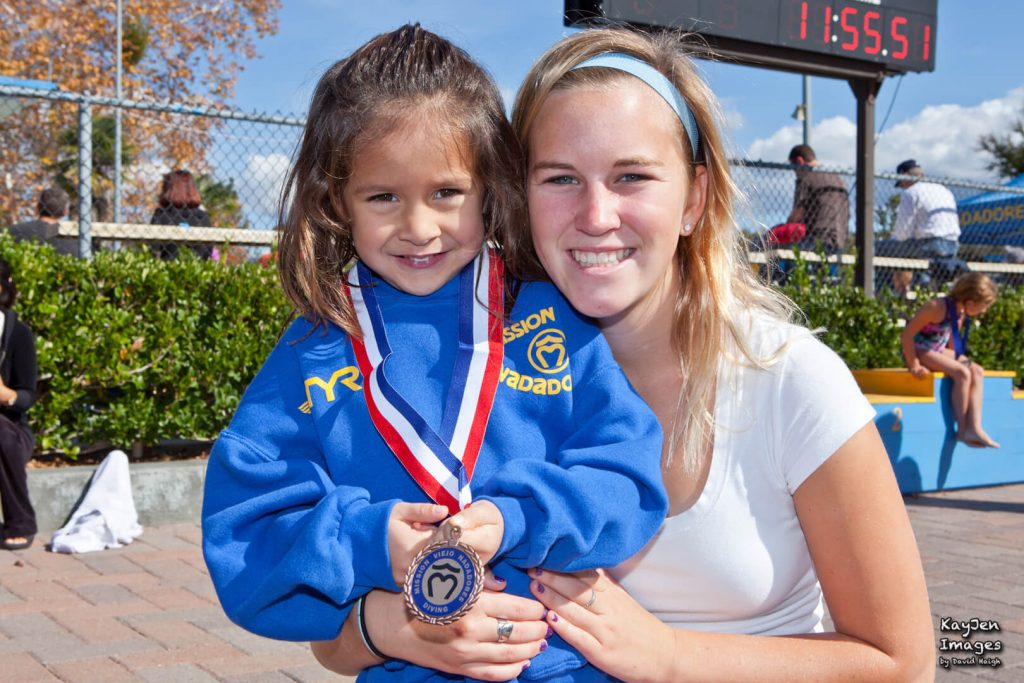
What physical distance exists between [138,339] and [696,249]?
515 cm

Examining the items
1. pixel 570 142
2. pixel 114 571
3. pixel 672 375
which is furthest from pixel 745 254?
pixel 114 571

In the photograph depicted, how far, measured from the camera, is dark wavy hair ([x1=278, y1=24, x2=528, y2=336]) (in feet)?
6.13

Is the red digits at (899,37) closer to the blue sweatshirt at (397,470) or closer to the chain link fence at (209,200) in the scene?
the chain link fence at (209,200)

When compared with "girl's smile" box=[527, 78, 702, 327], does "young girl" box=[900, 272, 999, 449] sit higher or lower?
lower

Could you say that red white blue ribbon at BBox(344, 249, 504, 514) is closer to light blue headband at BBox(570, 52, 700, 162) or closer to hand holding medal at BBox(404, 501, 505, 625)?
hand holding medal at BBox(404, 501, 505, 625)

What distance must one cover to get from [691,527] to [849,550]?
0.28 metres

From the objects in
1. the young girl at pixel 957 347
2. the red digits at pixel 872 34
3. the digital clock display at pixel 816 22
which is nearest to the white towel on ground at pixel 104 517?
the digital clock display at pixel 816 22

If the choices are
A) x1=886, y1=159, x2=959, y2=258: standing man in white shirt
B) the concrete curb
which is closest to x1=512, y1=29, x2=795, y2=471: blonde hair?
the concrete curb

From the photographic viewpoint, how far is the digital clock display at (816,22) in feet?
21.0

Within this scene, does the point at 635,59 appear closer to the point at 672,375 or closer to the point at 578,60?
the point at 578,60

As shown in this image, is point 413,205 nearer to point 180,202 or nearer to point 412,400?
point 412,400

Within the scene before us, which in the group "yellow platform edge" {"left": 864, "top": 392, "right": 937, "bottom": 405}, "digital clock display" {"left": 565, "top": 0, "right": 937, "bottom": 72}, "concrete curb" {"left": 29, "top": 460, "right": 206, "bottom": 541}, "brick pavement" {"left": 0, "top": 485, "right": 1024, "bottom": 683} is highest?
"digital clock display" {"left": 565, "top": 0, "right": 937, "bottom": 72}

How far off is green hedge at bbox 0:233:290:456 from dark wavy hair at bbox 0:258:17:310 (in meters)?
0.28

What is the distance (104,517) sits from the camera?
561 cm
